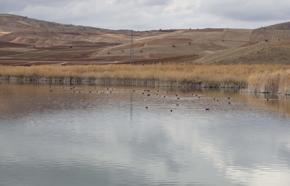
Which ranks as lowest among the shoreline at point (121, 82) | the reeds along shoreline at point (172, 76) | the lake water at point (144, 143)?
the lake water at point (144, 143)

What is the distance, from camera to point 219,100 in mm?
35156

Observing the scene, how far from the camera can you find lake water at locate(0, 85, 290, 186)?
1454 centimetres

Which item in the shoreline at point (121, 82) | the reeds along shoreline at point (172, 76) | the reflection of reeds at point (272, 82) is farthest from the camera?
the shoreline at point (121, 82)

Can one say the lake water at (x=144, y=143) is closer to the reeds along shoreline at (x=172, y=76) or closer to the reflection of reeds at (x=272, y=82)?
the reflection of reeds at (x=272, y=82)

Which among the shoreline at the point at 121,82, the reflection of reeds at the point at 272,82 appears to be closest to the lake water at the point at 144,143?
the reflection of reeds at the point at 272,82

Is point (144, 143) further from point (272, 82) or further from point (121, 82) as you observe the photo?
point (121, 82)

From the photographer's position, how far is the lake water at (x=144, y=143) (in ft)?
47.7

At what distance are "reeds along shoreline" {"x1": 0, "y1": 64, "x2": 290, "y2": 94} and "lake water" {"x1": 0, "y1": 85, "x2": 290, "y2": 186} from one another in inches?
224

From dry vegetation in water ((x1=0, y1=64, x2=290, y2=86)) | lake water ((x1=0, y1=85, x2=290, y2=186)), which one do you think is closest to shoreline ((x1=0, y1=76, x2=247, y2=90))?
dry vegetation in water ((x1=0, y1=64, x2=290, y2=86))

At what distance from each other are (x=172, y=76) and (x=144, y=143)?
28.8 metres

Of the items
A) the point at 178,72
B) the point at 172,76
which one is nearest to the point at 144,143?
the point at 172,76

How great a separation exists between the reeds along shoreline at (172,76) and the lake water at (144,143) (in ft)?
18.7

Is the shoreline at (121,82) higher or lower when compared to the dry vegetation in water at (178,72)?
lower

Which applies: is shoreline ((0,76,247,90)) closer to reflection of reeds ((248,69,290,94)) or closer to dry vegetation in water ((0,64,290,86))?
dry vegetation in water ((0,64,290,86))
